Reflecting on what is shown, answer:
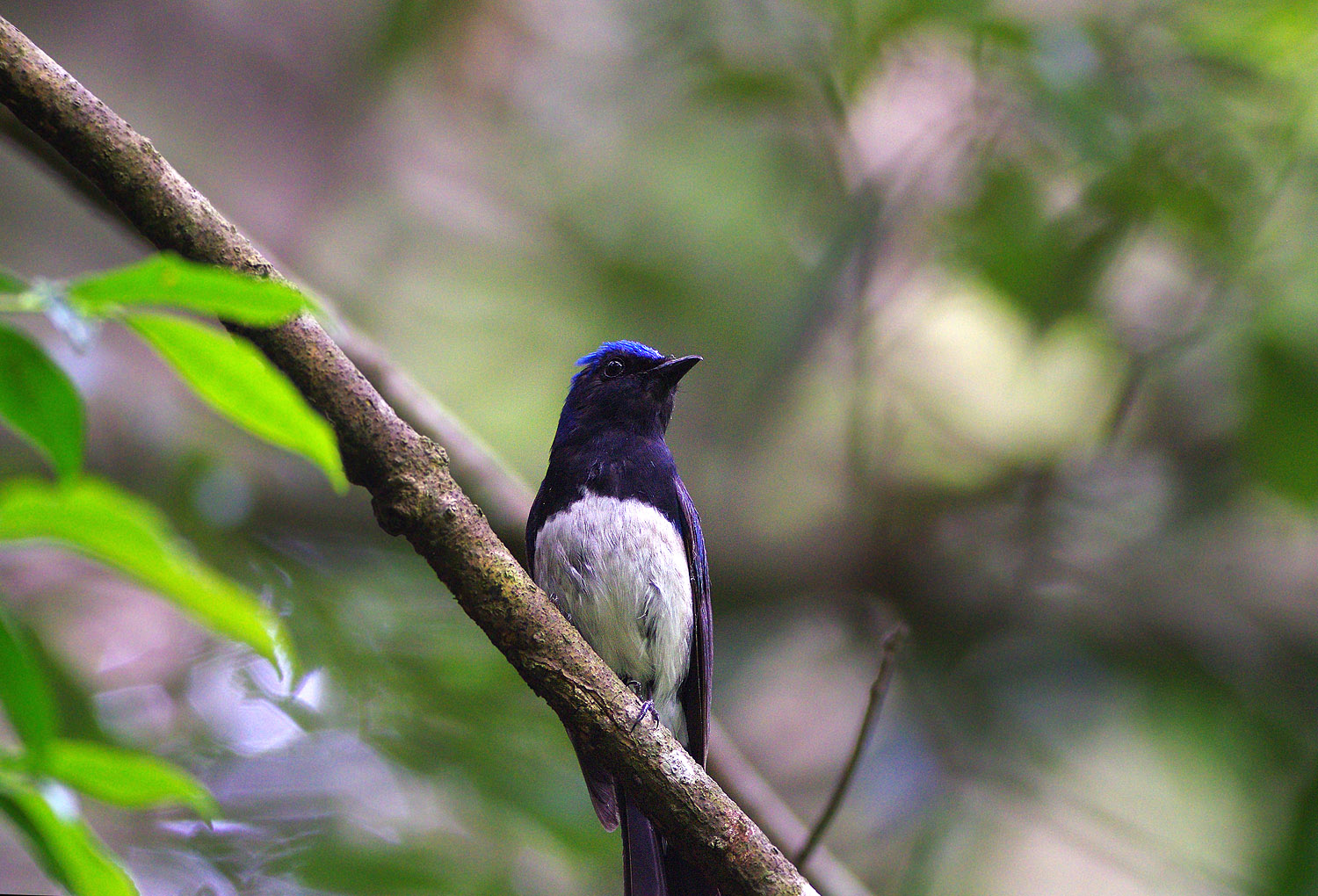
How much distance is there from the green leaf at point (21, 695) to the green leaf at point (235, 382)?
35cm

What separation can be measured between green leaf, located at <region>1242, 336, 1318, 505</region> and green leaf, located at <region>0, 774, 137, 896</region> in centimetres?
479

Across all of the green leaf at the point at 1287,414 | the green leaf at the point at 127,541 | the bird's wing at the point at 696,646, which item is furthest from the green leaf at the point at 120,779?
the green leaf at the point at 1287,414

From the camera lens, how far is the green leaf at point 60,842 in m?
1.17

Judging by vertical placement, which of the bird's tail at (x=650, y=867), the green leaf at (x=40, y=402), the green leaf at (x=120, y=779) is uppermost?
the bird's tail at (x=650, y=867)

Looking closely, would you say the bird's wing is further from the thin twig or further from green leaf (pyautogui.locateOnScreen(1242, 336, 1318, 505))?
green leaf (pyautogui.locateOnScreen(1242, 336, 1318, 505))

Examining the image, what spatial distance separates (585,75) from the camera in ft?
26.6

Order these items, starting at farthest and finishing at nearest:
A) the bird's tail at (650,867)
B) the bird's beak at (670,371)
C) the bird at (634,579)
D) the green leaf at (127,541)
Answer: the bird's beak at (670,371) < the bird at (634,579) < the bird's tail at (650,867) < the green leaf at (127,541)

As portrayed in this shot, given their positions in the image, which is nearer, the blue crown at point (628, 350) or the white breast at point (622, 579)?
the white breast at point (622, 579)

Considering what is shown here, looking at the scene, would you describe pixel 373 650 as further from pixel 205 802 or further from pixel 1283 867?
pixel 1283 867

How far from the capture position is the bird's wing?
392cm

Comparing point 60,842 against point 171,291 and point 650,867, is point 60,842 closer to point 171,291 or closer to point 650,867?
point 171,291

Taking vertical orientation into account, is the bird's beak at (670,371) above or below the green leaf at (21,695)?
above

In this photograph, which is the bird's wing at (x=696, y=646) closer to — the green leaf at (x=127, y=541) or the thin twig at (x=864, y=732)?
the thin twig at (x=864, y=732)

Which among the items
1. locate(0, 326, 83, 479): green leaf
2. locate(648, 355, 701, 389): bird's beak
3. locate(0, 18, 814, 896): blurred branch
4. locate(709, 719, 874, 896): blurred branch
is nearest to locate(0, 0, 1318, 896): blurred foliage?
locate(709, 719, 874, 896): blurred branch
